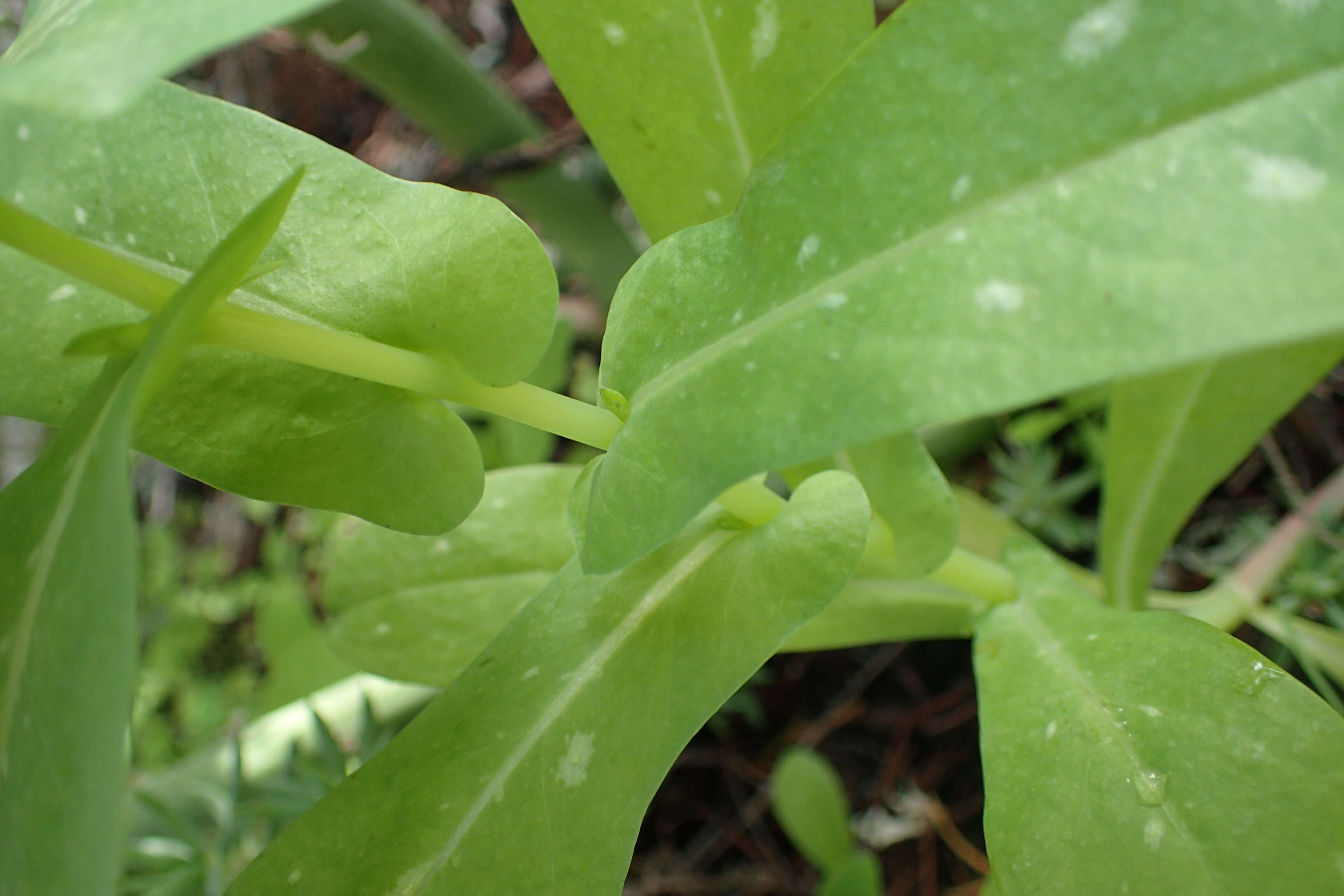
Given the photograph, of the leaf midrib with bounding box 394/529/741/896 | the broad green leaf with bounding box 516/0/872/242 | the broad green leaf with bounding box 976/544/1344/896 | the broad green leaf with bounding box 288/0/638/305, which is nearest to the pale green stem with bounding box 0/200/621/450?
the leaf midrib with bounding box 394/529/741/896

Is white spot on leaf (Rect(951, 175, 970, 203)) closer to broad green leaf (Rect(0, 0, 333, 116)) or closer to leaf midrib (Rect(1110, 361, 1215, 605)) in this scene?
broad green leaf (Rect(0, 0, 333, 116))

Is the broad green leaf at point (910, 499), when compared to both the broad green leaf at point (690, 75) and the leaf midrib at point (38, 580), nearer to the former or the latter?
the broad green leaf at point (690, 75)

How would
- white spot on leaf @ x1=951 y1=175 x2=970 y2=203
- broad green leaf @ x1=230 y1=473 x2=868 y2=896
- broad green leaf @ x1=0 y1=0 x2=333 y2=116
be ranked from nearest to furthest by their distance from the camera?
1. broad green leaf @ x1=0 y1=0 x2=333 y2=116
2. white spot on leaf @ x1=951 y1=175 x2=970 y2=203
3. broad green leaf @ x1=230 y1=473 x2=868 y2=896

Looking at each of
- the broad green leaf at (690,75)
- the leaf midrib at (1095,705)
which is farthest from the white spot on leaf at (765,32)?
the leaf midrib at (1095,705)

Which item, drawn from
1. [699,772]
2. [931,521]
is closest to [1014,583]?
[931,521]

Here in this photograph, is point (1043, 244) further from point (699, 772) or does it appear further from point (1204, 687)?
point (699, 772)

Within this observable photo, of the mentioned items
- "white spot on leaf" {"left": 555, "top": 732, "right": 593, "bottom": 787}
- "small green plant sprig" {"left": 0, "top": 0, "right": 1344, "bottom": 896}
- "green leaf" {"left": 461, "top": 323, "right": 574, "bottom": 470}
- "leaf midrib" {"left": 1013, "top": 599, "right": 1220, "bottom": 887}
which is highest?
"small green plant sprig" {"left": 0, "top": 0, "right": 1344, "bottom": 896}

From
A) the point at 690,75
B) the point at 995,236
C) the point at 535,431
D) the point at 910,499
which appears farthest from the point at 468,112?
the point at 995,236
